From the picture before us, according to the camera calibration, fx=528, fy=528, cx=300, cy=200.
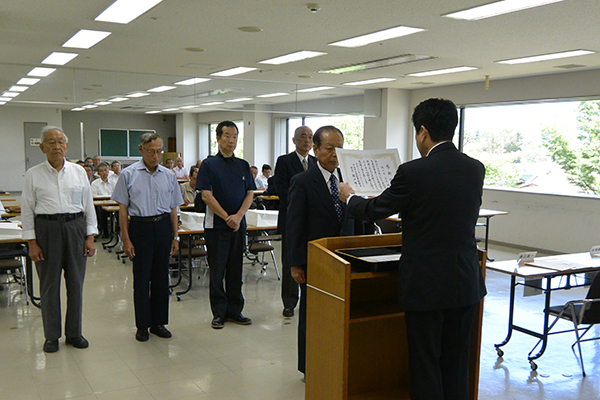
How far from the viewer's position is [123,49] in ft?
23.5

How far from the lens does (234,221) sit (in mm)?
4406

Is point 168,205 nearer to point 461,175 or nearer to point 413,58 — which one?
point 461,175

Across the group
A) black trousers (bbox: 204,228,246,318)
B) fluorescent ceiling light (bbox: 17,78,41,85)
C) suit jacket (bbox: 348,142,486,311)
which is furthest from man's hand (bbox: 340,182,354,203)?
fluorescent ceiling light (bbox: 17,78,41,85)

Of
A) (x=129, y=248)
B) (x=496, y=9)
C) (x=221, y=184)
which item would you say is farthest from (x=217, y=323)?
(x=496, y=9)

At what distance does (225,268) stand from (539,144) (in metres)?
7.16

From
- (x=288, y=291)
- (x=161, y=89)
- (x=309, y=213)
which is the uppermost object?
(x=161, y=89)

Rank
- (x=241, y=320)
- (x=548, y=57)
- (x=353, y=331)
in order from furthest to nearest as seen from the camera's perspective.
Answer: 1. (x=548, y=57)
2. (x=241, y=320)
3. (x=353, y=331)

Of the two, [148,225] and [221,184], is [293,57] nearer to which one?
[221,184]

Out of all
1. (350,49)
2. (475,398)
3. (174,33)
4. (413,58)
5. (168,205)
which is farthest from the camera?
(413,58)

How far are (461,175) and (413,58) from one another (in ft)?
18.2

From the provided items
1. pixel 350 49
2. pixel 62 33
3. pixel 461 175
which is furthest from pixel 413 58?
pixel 461 175

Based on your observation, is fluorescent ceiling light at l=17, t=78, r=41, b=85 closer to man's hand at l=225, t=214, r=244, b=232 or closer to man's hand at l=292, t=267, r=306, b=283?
man's hand at l=225, t=214, r=244, b=232

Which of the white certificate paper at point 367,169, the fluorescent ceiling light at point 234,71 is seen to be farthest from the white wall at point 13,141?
the white certificate paper at point 367,169

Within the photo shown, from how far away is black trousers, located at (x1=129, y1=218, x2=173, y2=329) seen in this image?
4102mm
